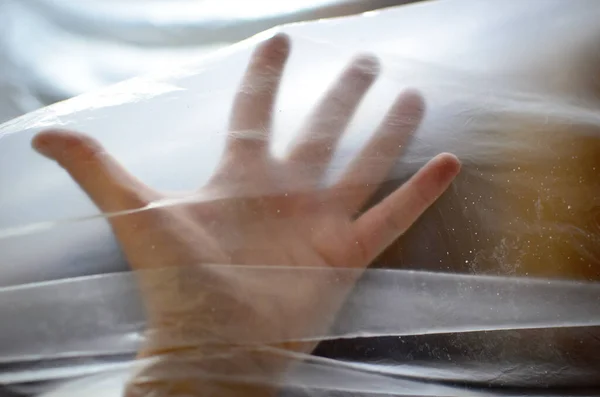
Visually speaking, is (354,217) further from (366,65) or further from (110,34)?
(110,34)

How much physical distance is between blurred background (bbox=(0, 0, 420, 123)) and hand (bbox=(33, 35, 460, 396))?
0.21ft

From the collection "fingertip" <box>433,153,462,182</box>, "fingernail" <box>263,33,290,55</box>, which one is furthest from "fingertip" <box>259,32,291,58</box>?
"fingertip" <box>433,153,462,182</box>

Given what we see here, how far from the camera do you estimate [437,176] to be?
0.43 m

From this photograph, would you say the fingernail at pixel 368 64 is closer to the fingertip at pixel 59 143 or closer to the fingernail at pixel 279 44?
the fingernail at pixel 279 44

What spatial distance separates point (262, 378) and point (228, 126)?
18 centimetres

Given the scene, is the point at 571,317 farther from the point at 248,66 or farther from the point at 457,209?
A: the point at 248,66

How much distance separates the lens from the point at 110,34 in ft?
1.59

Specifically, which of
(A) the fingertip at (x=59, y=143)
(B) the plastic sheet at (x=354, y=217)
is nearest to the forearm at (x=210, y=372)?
(B) the plastic sheet at (x=354, y=217)

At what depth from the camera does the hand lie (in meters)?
0.37

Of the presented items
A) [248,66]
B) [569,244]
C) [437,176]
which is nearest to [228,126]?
[248,66]

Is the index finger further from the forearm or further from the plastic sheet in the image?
the forearm

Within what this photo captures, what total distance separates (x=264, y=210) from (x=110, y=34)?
8.7 inches

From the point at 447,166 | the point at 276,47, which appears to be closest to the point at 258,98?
the point at 276,47

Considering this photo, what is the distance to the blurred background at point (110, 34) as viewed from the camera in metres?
0.47
